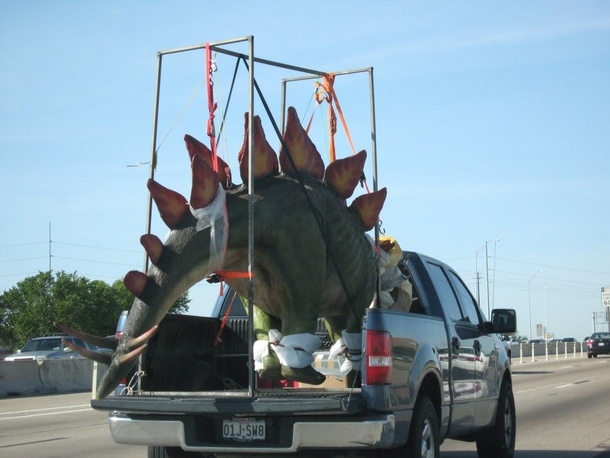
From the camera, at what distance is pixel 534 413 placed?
16.5 metres

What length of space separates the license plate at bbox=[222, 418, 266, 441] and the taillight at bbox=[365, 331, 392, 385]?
0.82 m

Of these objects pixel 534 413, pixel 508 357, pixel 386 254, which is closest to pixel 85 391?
pixel 534 413

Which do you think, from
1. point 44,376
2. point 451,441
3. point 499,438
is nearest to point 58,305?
point 44,376

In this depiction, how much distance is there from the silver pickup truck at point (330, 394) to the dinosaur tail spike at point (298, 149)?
1451mm

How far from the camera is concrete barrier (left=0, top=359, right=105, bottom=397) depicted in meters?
24.7

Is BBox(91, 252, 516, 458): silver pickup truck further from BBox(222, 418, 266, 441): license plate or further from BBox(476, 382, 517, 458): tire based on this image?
BBox(476, 382, 517, 458): tire

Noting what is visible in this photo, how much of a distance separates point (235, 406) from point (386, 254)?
94.6 inches

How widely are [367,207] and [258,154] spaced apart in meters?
1.18

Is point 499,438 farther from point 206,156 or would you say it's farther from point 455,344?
point 206,156

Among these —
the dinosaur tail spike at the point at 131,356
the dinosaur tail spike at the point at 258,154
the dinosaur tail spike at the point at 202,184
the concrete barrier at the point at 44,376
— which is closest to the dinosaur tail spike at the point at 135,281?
the dinosaur tail spike at the point at 131,356

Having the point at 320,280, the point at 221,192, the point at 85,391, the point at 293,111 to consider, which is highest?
the point at 293,111

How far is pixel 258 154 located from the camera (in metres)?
7.36

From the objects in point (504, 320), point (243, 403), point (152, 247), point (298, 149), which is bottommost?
point (243, 403)

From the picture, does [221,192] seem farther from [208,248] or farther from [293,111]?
[293,111]
